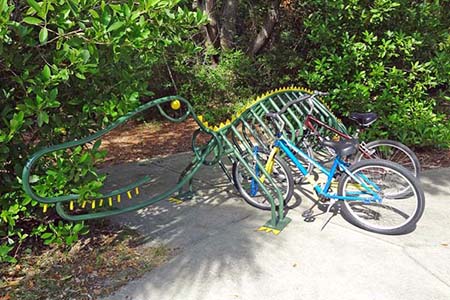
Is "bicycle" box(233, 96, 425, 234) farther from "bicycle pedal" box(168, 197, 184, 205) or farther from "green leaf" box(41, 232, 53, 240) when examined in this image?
"green leaf" box(41, 232, 53, 240)

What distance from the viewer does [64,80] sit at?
2141mm

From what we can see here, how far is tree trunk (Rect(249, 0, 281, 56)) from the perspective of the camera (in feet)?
23.6

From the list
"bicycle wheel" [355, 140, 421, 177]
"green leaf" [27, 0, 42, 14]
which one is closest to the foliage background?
"green leaf" [27, 0, 42, 14]

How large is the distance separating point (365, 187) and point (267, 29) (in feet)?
16.9

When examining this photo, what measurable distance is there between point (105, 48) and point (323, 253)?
2071 mm

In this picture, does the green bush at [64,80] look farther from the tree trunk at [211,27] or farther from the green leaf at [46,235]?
the tree trunk at [211,27]

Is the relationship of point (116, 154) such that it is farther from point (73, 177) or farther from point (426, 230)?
point (426, 230)

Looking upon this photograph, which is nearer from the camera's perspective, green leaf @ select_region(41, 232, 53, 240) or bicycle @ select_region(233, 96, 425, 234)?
green leaf @ select_region(41, 232, 53, 240)

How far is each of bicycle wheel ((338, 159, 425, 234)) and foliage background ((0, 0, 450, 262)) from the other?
1.61 meters

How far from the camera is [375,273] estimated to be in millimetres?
2521

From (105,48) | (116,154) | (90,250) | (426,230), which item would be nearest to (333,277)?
(426,230)

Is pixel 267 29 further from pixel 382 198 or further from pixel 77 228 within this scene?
pixel 77 228

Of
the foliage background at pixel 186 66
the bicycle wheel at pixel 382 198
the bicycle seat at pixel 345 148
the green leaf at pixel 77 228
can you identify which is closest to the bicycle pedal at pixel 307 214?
the bicycle wheel at pixel 382 198

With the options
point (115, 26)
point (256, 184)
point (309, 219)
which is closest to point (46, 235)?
point (115, 26)
